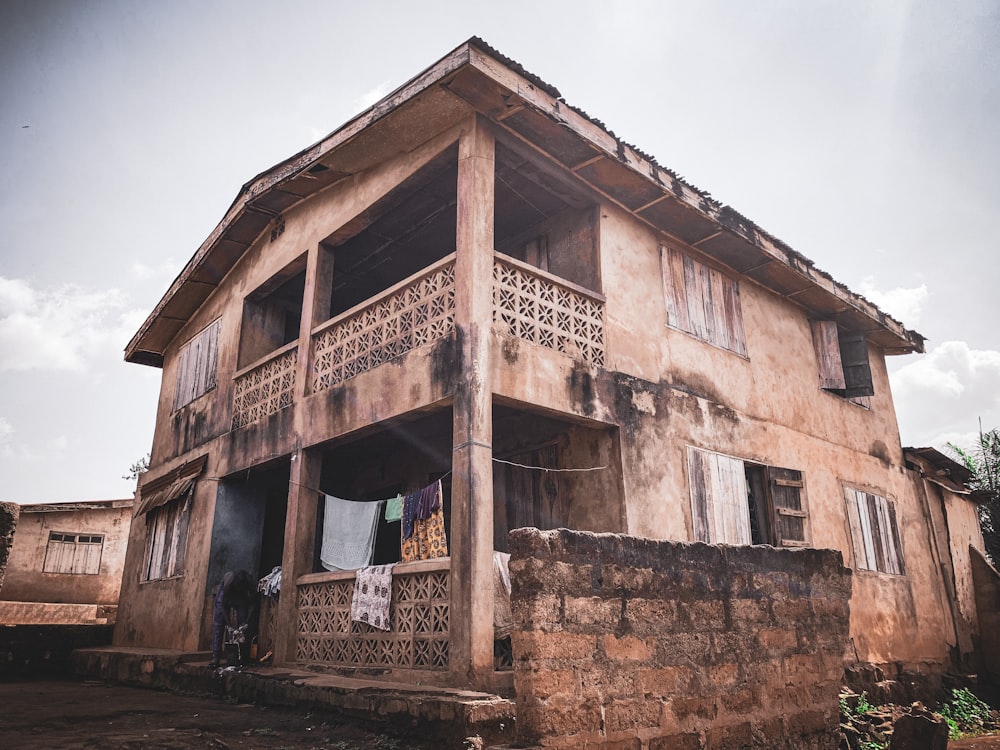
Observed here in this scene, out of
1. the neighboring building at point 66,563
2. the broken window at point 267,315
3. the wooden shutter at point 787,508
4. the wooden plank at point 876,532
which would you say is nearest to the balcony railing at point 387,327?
the broken window at point 267,315

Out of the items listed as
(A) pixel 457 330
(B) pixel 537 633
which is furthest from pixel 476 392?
(B) pixel 537 633

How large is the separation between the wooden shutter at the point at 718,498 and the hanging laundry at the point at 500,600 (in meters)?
2.83

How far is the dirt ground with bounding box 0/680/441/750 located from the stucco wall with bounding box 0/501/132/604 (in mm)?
12703

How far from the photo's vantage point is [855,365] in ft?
40.2

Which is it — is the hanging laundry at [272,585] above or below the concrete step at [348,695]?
above

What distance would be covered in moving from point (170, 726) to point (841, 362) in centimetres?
1062

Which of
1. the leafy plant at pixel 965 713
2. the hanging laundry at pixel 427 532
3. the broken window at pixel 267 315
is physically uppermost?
the broken window at pixel 267 315

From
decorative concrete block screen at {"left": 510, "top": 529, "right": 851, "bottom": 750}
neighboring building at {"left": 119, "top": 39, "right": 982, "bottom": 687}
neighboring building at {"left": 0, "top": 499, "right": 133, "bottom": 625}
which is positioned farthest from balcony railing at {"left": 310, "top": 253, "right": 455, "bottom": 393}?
neighboring building at {"left": 0, "top": 499, "right": 133, "bottom": 625}

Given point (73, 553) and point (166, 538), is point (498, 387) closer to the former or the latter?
point (166, 538)

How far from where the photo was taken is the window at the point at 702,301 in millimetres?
9750

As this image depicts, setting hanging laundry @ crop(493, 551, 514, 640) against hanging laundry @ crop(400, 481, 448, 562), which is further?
hanging laundry @ crop(400, 481, 448, 562)

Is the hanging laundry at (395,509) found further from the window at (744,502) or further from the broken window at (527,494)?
the window at (744,502)

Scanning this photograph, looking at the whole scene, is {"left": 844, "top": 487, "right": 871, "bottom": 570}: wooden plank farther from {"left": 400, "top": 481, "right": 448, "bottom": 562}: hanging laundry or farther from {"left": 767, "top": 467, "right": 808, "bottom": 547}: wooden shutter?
{"left": 400, "top": 481, "right": 448, "bottom": 562}: hanging laundry

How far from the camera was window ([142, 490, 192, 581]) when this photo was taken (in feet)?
39.3
